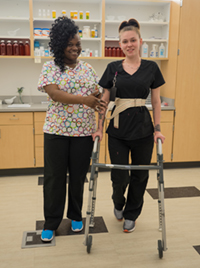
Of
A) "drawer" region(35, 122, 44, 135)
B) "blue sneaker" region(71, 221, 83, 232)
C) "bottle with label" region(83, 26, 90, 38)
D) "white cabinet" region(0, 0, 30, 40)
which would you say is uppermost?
"white cabinet" region(0, 0, 30, 40)

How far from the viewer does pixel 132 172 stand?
7.14 ft

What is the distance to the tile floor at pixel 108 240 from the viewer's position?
1.88 meters

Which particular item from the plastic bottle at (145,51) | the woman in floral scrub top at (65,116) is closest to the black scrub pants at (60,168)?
the woman in floral scrub top at (65,116)

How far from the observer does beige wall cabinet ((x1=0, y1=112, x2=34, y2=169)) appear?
338cm

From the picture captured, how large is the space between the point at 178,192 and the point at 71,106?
1678 millimetres

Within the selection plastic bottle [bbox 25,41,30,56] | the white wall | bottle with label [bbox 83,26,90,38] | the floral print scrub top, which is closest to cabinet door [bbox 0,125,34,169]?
the white wall

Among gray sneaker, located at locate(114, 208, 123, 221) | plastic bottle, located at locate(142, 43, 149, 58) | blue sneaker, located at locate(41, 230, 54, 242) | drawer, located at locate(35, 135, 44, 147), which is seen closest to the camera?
blue sneaker, located at locate(41, 230, 54, 242)

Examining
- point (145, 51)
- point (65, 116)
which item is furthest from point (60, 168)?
point (145, 51)

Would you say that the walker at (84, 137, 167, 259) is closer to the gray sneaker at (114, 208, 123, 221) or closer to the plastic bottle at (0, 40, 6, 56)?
the gray sneaker at (114, 208, 123, 221)

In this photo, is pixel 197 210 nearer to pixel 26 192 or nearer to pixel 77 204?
pixel 77 204

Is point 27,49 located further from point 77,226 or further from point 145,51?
point 77,226

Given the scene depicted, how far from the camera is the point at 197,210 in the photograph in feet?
8.69

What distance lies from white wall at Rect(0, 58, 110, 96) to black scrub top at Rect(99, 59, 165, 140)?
214 centimetres

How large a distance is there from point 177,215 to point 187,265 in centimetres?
71
